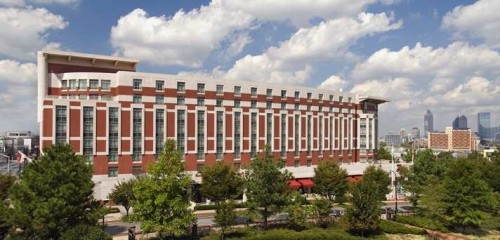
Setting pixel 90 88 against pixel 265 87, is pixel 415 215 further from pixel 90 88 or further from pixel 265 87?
pixel 90 88

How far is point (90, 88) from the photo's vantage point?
5966 centimetres

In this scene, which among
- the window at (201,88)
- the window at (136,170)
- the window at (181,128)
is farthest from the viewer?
the window at (201,88)

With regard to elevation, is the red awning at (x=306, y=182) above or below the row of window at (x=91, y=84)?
below

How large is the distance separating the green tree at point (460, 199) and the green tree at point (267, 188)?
17242 millimetres

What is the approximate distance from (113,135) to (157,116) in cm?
688

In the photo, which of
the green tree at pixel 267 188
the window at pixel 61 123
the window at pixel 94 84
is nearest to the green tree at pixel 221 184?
the green tree at pixel 267 188

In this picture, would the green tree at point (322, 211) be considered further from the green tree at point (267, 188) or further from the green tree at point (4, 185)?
the green tree at point (4, 185)

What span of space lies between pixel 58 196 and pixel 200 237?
1234 centimetres

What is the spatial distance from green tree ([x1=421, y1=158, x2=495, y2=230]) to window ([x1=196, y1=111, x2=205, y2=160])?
33128 millimetres

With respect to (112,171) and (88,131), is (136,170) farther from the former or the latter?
(88,131)

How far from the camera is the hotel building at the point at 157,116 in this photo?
56.2 metres

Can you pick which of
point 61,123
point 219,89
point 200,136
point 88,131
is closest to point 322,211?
point 200,136

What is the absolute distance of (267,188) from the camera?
39344mm

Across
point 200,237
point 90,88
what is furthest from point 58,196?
point 90,88
